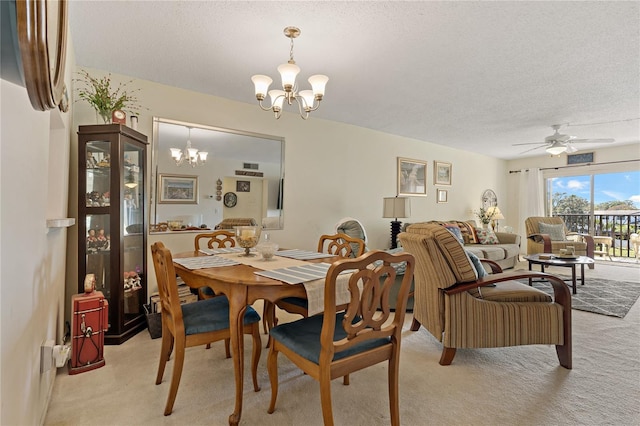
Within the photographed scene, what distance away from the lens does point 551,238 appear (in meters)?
5.42

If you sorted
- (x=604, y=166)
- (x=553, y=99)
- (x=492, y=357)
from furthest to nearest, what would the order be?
1. (x=604, y=166)
2. (x=553, y=99)
3. (x=492, y=357)

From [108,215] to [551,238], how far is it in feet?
21.0

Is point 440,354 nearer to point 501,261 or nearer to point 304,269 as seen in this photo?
point 304,269

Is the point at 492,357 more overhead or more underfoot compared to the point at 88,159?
more underfoot

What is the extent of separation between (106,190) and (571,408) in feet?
11.1

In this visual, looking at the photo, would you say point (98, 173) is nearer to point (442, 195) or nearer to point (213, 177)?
point (213, 177)

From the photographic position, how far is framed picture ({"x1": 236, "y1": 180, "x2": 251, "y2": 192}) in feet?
12.1

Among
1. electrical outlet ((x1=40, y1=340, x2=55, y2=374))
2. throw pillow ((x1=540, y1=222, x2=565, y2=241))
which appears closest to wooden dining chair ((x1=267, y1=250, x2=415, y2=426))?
electrical outlet ((x1=40, y1=340, x2=55, y2=374))

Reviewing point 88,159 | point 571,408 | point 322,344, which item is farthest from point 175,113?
point 571,408

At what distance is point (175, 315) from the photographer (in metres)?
1.54

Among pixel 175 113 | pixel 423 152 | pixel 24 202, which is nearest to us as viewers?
pixel 24 202

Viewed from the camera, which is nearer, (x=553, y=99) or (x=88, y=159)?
(x=88, y=159)

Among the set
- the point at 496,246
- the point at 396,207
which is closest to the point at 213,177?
the point at 396,207

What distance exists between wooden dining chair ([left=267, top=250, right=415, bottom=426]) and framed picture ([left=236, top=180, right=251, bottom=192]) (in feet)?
7.85
